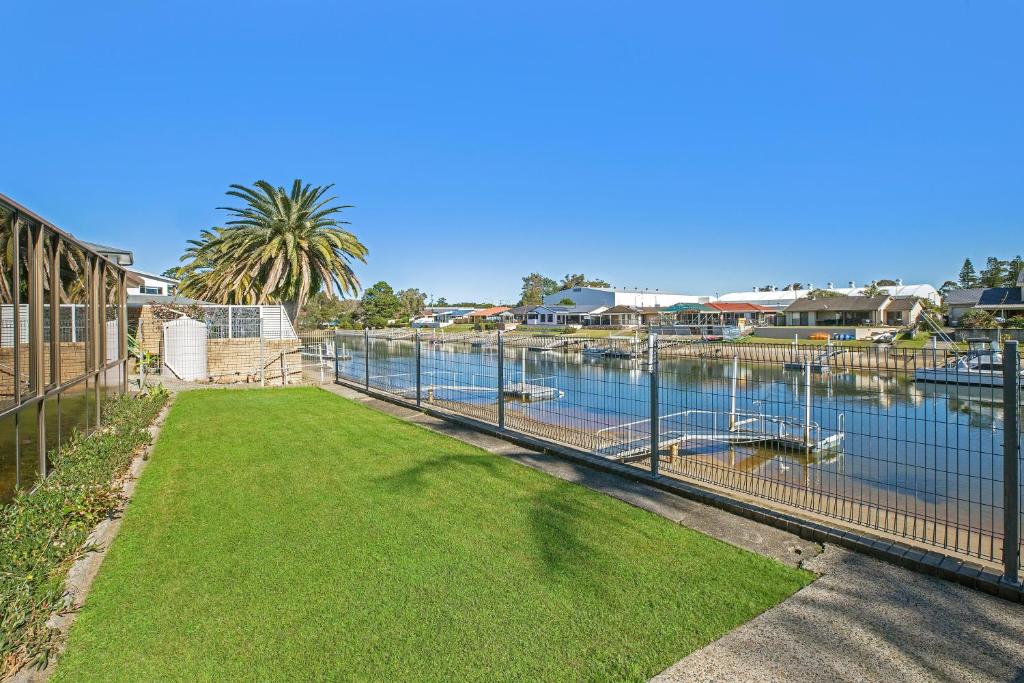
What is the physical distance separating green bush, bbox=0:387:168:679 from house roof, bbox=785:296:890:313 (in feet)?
218

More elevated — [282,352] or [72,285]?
[72,285]

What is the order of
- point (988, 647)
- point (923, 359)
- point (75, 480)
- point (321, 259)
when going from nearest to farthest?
point (988, 647)
point (923, 359)
point (75, 480)
point (321, 259)

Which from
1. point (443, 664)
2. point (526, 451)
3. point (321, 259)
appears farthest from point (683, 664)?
point (321, 259)

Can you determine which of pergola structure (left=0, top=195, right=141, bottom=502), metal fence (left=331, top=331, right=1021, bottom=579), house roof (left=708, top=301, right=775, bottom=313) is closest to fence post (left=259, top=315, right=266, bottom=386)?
metal fence (left=331, top=331, right=1021, bottom=579)

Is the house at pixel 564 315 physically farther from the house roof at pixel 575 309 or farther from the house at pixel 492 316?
the house at pixel 492 316

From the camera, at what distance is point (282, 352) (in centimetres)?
1758

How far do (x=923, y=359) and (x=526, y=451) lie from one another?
4.73 m

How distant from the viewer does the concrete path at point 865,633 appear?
9.59 ft

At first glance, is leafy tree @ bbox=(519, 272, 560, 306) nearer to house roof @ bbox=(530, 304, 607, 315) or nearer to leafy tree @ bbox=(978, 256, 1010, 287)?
house roof @ bbox=(530, 304, 607, 315)

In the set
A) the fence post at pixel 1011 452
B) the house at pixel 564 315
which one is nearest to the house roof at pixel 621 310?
the house at pixel 564 315

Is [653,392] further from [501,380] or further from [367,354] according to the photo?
[367,354]

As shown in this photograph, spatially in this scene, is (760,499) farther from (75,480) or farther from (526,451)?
(75,480)

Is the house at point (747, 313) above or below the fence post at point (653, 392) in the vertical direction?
above

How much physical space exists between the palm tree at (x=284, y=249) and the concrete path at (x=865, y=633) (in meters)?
21.7
